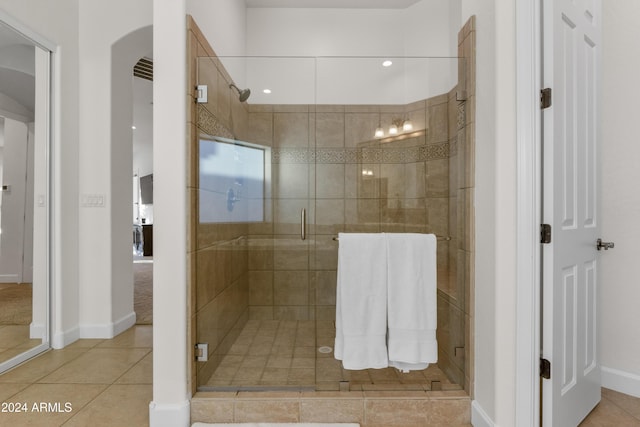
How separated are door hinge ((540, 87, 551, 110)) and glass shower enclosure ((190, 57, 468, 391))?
15.1 inches

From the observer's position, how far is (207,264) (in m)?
1.74

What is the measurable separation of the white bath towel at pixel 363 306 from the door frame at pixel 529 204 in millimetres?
614

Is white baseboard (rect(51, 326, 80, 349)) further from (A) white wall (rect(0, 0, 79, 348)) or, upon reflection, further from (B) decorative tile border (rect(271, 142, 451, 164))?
(B) decorative tile border (rect(271, 142, 451, 164))

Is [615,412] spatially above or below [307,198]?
below

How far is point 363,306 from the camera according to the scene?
1675 mm

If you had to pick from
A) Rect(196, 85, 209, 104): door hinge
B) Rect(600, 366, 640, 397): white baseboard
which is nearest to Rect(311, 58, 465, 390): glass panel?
Rect(196, 85, 209, 104): door hinge

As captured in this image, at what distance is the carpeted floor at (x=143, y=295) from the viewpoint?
10.0 feet

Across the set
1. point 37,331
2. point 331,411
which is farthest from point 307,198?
point 37,331

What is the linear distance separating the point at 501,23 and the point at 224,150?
153 centimetres

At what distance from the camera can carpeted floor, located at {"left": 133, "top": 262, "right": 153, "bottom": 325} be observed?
3062 mm

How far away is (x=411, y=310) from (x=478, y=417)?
56 cm

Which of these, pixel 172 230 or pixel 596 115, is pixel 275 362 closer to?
pixel 172 230

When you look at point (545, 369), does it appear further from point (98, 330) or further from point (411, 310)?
point (98, 330)

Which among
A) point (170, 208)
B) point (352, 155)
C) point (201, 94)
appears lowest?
point (170, 208)
